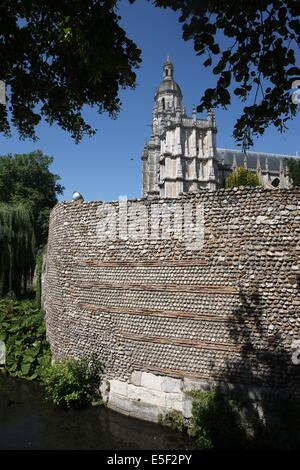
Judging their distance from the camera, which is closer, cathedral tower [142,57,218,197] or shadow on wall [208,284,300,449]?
shadow on wall [208,284,300,449]

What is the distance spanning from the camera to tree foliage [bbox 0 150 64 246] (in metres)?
28.9

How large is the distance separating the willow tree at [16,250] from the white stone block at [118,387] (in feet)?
31.8

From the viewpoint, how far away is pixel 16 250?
17828 mm

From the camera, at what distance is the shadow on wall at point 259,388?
629 centimetres

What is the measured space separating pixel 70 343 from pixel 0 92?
701 centimetres

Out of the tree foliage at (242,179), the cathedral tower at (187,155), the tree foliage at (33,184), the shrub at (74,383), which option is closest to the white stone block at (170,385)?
the shrub at (74,383)

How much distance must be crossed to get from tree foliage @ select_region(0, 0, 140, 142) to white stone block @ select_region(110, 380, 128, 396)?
576 cm

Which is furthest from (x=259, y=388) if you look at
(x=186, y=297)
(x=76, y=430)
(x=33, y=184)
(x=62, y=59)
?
(x=33, y=184)

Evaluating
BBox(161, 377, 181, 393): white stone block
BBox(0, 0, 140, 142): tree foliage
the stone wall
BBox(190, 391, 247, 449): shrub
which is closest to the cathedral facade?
the stone wall

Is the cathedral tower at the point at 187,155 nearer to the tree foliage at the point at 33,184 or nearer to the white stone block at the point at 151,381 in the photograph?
the tree foliage at the point at 33,184

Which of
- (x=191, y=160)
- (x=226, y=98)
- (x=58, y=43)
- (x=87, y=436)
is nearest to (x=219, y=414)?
(x=87, y=436)

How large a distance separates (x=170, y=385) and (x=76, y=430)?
218 cm

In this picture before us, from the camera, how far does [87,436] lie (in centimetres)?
730

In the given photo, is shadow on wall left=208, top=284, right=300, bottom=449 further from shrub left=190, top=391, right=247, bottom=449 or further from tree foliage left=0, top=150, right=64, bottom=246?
tree foliage left=0, top=150, right=64, bottom=246
